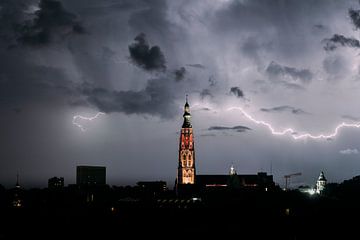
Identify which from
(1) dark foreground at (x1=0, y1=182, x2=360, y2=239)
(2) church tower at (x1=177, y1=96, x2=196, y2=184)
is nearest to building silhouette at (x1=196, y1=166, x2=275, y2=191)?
(2) church tower at (x1=177, y1=96, x2=196, y2=184)

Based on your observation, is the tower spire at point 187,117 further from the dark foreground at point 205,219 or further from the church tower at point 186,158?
the dark foreground at point 205,219

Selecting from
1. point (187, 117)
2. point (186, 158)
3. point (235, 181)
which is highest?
point (187, 117)

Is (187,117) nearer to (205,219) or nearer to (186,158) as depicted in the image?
(186,158)

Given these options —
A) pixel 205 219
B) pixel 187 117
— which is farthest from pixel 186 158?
pixel 205 219

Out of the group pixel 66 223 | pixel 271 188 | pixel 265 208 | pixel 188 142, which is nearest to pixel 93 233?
pixel 66 223

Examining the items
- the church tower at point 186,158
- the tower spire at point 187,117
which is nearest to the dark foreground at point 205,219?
the church tower at point 186,158

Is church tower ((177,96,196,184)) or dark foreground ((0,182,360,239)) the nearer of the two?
dark foreground ((0,182,360,239))

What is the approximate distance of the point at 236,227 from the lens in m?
98.3

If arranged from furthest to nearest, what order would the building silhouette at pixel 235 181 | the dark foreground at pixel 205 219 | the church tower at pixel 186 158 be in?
1. the building silhouette at pixel 235 181
2. the church tower at pixel 186 158
3. the dark foreground at pixel 205 219

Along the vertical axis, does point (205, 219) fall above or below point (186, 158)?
below

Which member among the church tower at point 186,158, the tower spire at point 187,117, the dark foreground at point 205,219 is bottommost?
the dark foreground at point 205,219

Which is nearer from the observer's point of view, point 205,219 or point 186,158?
point 205,219

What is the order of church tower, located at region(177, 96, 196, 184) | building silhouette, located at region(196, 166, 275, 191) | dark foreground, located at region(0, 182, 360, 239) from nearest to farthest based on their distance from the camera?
dark foreground, located at region(0, 182, 360, 239)
church tower, located at region(177, 96, 196, 184)
building silhouette, located at region(196, 166, 275, 191)

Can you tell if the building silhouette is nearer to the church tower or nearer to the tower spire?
the church tower
